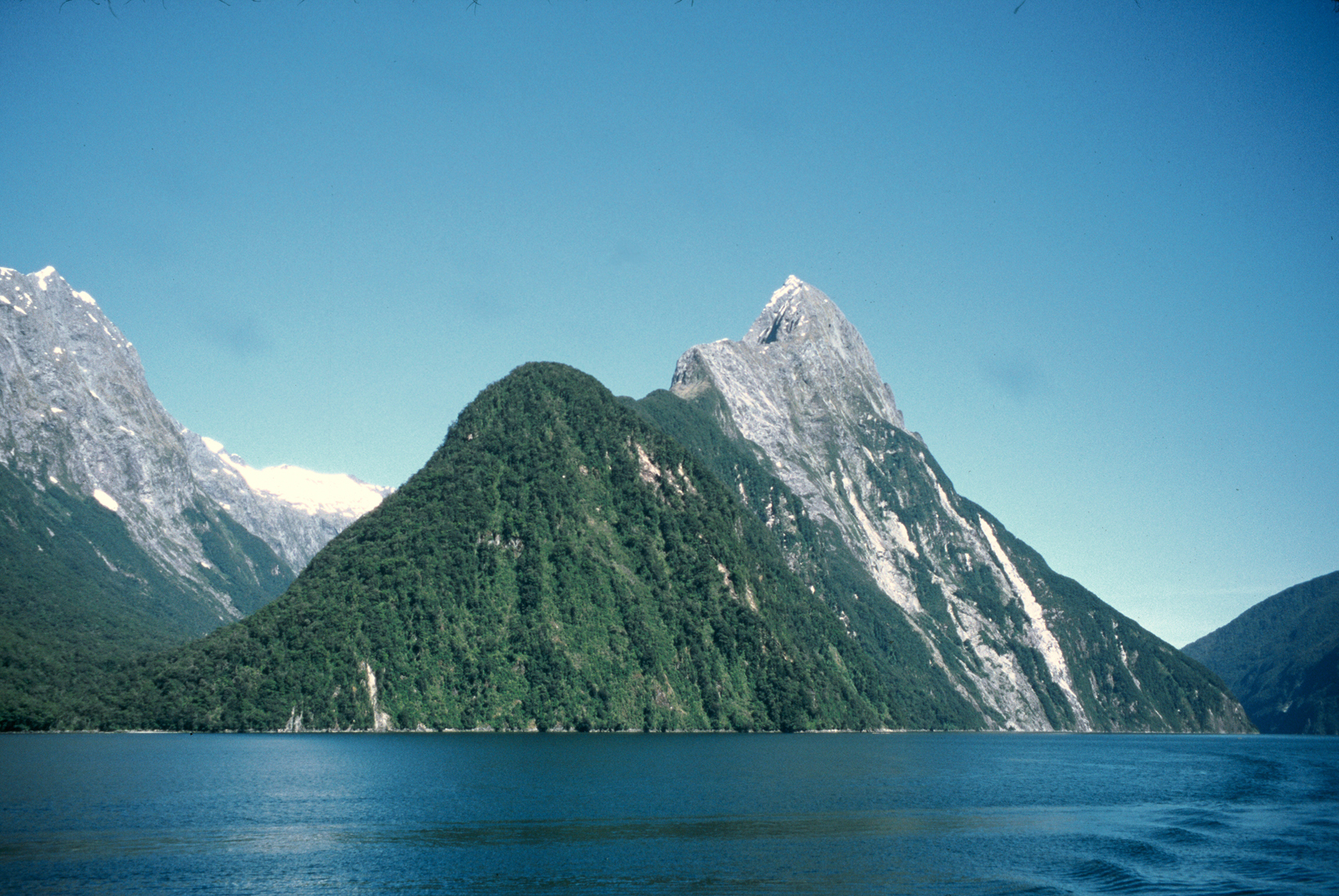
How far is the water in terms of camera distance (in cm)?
6900

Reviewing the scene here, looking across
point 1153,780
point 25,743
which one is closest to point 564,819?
point 1153,780

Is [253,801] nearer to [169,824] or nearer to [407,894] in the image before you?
[169,824]

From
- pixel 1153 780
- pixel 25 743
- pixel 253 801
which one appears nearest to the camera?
pixel 253 801

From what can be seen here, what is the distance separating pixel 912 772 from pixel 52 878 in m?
119

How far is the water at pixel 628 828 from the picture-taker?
69000mm

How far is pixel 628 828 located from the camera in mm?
88812

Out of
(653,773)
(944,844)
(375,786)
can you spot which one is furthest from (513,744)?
(944,844)

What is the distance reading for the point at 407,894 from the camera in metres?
64.2

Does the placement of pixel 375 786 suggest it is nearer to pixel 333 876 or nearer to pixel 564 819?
pixel 564 819

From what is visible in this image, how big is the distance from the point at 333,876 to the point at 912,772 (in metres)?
106

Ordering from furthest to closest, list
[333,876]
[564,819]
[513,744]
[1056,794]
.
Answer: [513,744]
[1056,794]
[564,819]
[333,876]

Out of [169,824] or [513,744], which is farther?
[513,744]

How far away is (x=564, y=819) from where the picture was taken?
305 ft

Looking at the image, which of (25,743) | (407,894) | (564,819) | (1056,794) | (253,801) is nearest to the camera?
(407,894)
